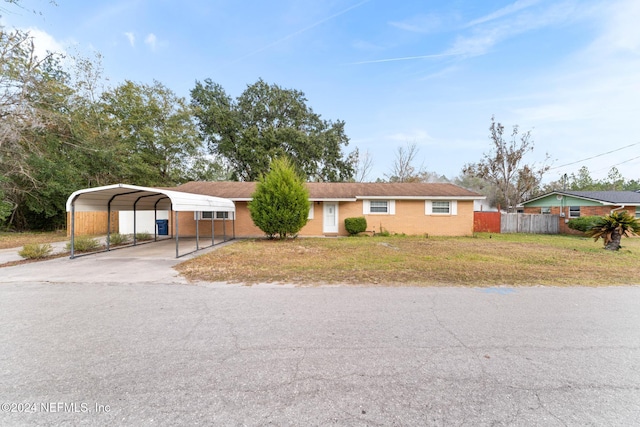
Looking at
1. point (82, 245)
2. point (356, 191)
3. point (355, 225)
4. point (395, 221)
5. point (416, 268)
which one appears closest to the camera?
A: point (416, 268)

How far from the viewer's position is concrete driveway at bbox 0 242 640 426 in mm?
1949

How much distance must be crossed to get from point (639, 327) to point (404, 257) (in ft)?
16.8

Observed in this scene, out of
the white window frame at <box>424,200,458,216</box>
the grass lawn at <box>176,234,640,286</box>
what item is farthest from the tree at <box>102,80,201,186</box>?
the white window frame at <box>424,200,458,216</box>

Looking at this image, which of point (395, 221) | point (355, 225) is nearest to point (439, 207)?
point (395, 221)

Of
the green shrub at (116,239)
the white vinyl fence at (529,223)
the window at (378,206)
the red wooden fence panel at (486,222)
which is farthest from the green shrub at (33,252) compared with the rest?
the white vinyl fence at (529,223)

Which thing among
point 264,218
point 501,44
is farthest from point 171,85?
point 501,44

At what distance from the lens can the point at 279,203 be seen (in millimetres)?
11992

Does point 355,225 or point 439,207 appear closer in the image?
point 355,225

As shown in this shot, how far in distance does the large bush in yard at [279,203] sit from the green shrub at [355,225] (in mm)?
3343

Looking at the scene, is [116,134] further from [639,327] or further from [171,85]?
[639,327]

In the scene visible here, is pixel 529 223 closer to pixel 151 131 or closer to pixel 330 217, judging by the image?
pixel 330 217

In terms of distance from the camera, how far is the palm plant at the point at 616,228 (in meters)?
9.90

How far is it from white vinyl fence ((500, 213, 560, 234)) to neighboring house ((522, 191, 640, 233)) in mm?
755

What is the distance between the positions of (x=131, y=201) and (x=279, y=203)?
6437mm
